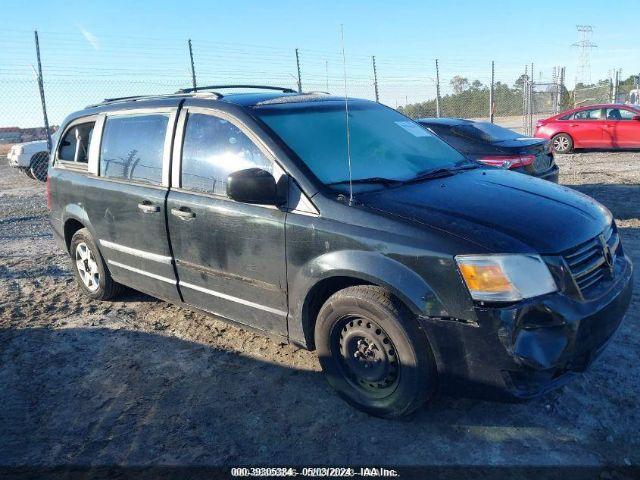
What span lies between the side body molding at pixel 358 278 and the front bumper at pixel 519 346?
117 millimetres

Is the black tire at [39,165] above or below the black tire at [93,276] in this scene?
above

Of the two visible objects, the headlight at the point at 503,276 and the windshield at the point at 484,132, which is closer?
the headlight at the point at 503,276

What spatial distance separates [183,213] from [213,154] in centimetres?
46

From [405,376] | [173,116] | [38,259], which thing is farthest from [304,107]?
[38,259]

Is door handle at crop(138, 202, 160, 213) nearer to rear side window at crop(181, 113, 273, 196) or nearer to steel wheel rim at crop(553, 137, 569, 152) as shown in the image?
rear side window at crop(181, 113, 273, 196)

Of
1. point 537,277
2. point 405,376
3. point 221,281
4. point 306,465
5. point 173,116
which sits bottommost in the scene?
point 306,465

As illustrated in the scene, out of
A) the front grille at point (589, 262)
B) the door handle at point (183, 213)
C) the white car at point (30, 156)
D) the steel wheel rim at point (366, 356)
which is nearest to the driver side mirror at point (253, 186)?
the door handle at point (183, 213)

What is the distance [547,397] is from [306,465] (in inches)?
58.7

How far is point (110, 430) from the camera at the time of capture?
3.07 meters

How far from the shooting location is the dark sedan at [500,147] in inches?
280

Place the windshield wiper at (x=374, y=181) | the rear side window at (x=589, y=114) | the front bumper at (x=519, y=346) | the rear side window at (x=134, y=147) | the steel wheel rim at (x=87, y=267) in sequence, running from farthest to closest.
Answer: the rear side window at (x=589, y=114) → the steel wheel rim at (x=87, y=267) → the rear side window at (x=134, y=147) → the windshield wiper at (x=374, y=181) → the front bumper at (x=519, y=346)

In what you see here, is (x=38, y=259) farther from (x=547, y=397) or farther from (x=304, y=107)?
(x=547, y=397)

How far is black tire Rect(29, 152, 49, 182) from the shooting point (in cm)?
1378

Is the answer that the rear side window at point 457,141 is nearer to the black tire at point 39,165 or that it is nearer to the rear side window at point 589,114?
the rear side window at point 589,114
